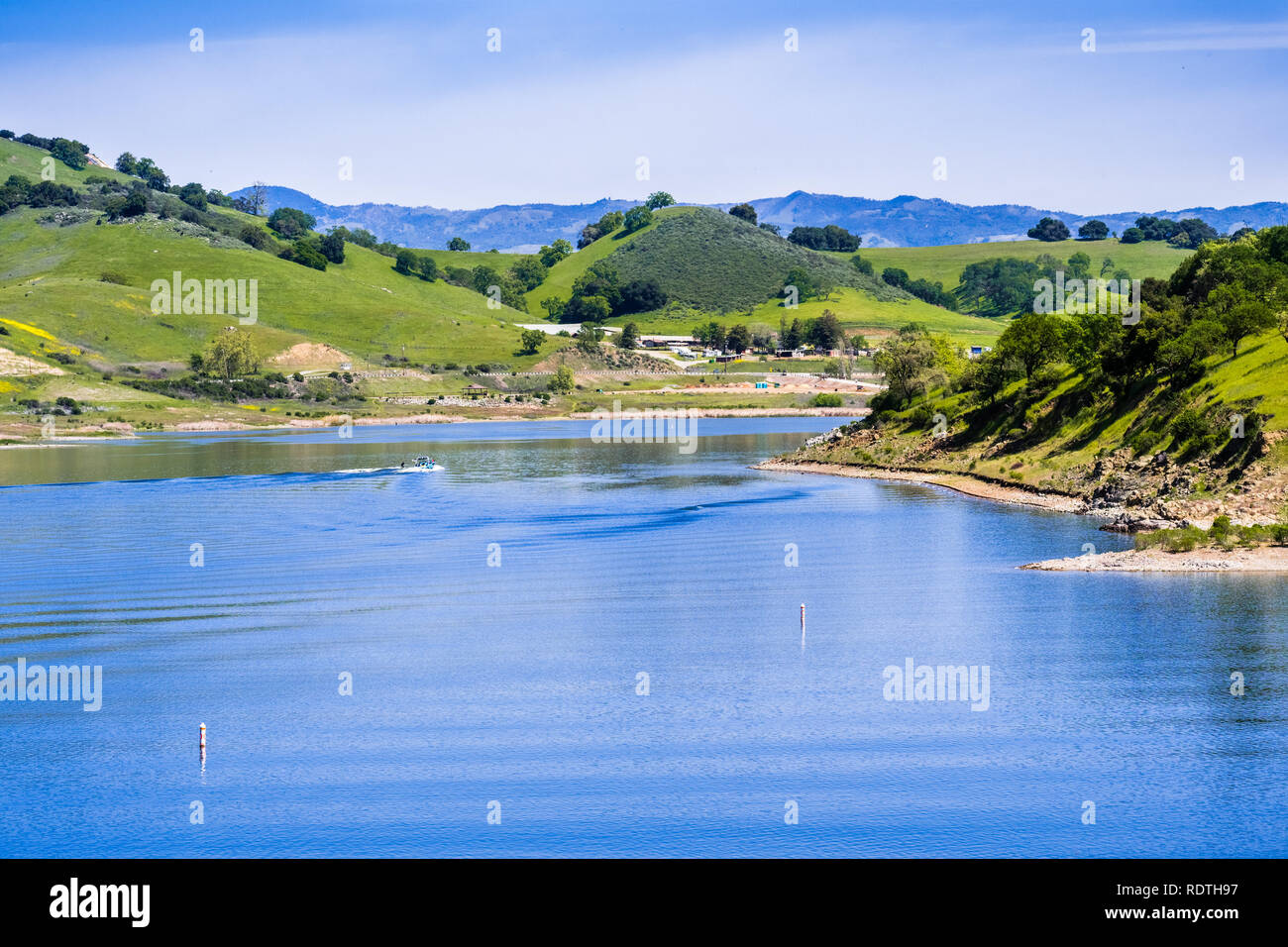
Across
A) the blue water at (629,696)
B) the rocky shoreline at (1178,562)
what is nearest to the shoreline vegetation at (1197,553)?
Answer: the rocky shoreline at (1178,562)

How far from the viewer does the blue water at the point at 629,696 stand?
98.6 ft

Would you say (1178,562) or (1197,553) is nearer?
(1178,562)

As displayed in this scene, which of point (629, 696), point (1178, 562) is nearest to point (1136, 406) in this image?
point (1178, 562)

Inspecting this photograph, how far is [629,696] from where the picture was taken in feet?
134

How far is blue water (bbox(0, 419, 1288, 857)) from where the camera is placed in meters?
30.1

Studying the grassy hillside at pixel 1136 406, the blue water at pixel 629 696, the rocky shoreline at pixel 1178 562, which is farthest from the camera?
the grassy hillside at pixel 1136 406

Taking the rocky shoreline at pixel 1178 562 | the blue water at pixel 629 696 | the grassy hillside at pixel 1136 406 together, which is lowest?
the blue water at pixel 629 696

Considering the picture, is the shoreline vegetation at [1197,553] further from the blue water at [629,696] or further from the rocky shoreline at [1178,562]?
the blue water at [629,696]

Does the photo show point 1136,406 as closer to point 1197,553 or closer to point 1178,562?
point 1197,553

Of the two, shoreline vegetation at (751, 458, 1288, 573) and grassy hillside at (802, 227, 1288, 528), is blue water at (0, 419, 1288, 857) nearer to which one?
shoreline vegetation at (751, 458, 1288, 573)

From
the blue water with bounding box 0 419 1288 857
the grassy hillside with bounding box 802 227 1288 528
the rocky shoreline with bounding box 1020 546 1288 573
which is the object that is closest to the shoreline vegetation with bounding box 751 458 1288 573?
the rocky shoreline with bounding box 1020 546 1288 573
